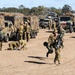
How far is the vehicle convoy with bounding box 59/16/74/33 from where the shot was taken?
40.9 meters

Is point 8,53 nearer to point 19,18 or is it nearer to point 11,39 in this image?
point 11,39

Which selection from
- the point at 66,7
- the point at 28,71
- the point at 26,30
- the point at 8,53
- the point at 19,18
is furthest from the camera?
the point at 66,7

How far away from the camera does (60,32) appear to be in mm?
16609

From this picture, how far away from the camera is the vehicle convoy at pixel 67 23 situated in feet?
134

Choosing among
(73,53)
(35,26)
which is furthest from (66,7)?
(73,53)

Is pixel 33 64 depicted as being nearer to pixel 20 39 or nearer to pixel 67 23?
pixel 20 39

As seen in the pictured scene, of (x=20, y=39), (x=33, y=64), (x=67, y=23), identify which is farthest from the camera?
(x=67, y=23)

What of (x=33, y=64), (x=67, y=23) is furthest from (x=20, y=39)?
(x=67, y=23)

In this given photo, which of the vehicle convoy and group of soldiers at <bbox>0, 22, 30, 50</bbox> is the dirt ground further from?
the vehicle convoy

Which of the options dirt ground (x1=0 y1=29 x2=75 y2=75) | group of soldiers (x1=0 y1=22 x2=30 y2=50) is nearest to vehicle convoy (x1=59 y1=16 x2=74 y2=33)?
group of soldiers (x1=0 y1=22 x2=30 y2=50)

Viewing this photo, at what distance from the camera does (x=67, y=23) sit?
41344 mm

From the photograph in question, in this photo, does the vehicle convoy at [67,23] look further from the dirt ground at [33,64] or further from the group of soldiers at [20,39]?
the dirt ground at [33,64]

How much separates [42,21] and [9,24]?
70.5ft

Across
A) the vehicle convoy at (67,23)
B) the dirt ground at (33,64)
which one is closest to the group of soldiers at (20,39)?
the dirt ground at (33,64)
